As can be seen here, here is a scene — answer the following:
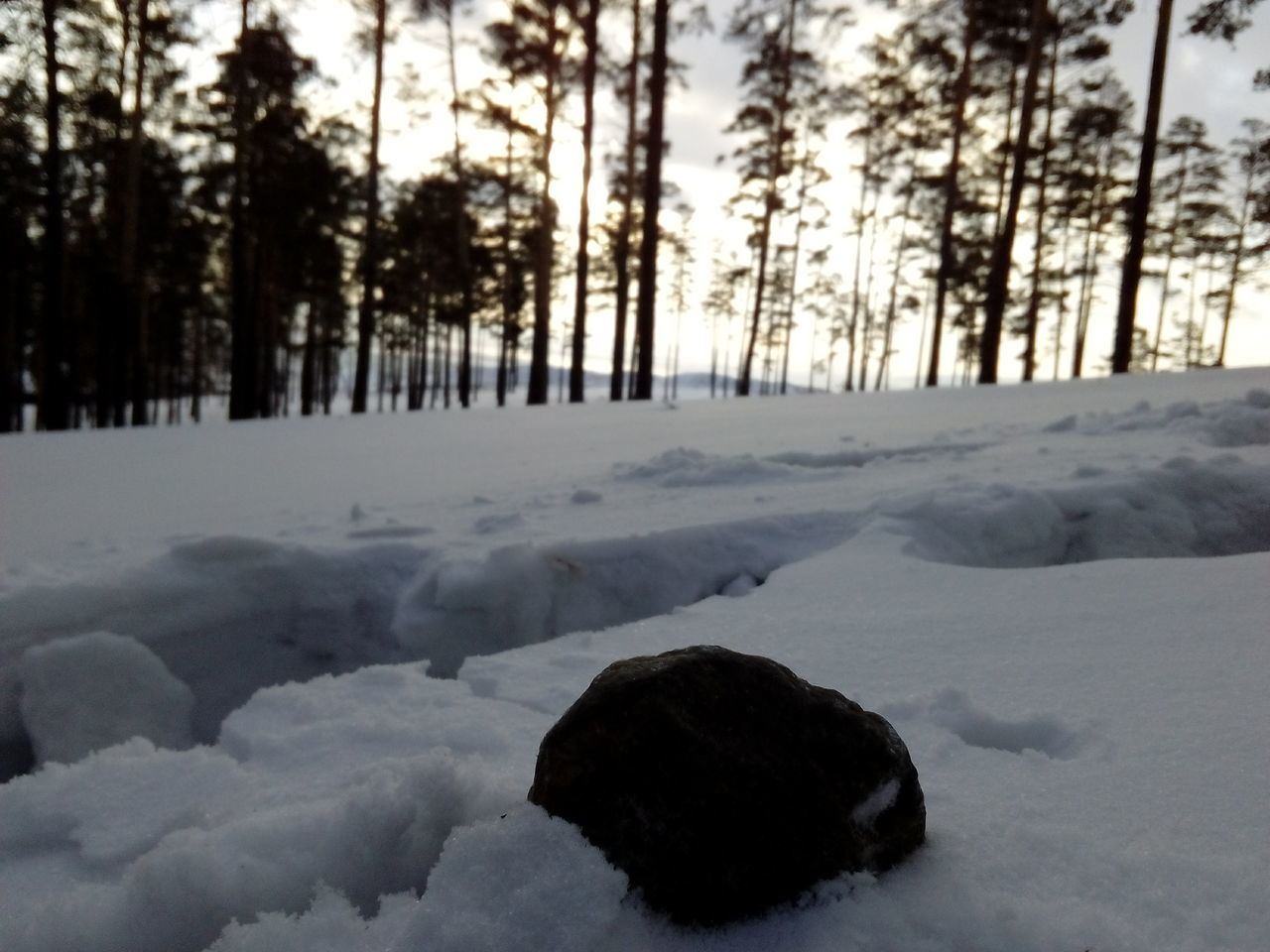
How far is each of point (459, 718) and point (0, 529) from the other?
2.60 m

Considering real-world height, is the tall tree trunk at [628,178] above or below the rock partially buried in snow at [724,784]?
above

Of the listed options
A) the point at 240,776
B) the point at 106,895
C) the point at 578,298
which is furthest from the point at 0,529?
the point at 578,298

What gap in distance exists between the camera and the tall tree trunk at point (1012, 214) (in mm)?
10766

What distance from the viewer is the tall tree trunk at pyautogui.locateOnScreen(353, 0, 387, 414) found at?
11.6m

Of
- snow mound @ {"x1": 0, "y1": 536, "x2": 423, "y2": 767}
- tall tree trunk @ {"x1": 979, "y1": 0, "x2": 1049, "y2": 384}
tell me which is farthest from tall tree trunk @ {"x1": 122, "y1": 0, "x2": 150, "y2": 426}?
tall tree trunk @ {"x1": 979, "y1": 0, "x2": 1049, "y2": 384}

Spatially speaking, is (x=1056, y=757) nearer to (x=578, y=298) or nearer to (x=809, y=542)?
(x=809, y=542)

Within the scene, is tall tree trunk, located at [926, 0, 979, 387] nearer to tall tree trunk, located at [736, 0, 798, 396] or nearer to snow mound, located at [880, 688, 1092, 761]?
tall tree trunk, located at [736, 0, 798, 396]

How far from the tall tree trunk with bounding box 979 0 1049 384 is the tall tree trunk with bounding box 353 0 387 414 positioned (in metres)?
9.37

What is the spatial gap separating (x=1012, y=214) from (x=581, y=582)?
10664 millimetres

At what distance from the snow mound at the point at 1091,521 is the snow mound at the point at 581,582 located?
0.32 metres

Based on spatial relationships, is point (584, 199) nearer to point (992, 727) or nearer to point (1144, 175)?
point (1144, 175)

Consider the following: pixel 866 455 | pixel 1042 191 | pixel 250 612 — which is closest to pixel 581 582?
pixel 250 612

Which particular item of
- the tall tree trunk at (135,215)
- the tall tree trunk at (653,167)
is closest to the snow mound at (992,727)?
the tall tree trunk at (653,167)

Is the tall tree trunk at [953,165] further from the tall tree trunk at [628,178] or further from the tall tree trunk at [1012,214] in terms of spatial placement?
the tall tree trunk at [628,178]
